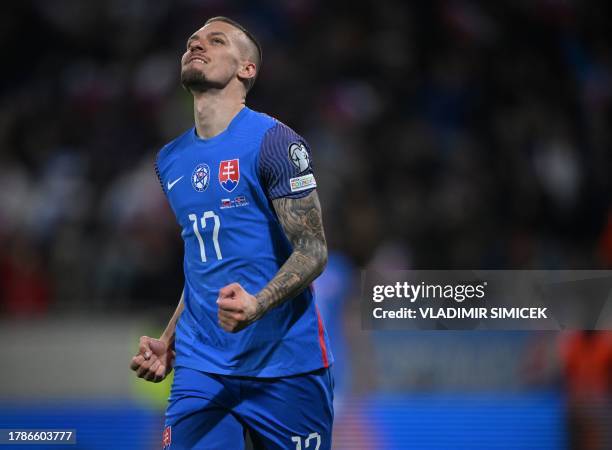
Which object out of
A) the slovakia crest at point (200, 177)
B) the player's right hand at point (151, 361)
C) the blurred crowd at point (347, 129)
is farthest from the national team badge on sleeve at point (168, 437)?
the blurred crowd at point (347, 129)

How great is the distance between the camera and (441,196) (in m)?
8.63

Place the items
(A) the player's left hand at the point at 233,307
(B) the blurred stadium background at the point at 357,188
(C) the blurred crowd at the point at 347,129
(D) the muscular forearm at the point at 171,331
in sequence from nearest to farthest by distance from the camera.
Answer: (A) the player's left hand at the point at 233,307 → (D) the muscular forearm at the point at 171,331 → (B) the blurred stadium background at the point at 357,188 → (C) the blurred crowd at the point at 347,129

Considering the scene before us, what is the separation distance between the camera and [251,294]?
3334mm

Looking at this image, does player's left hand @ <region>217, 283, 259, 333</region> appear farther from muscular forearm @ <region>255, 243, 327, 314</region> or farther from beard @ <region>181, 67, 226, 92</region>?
beard @ <region>181, 67, 226, 92</region>

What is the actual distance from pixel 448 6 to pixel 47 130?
424 cm

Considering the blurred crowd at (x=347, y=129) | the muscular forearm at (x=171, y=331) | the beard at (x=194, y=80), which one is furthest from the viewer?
the blurred crowd at (x=347, y=129)

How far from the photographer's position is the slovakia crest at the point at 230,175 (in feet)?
11.2

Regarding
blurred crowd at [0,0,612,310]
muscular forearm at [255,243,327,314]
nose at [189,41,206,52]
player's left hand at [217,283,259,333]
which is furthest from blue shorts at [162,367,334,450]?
blurred crowd at [0,0,612,310]

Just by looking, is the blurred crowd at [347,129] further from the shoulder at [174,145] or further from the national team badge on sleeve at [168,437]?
the national team badge on sleeve at [168,437]

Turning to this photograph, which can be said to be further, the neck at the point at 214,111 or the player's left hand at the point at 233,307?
the neck at the point at 214,111

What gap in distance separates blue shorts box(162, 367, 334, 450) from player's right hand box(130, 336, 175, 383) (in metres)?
0.14

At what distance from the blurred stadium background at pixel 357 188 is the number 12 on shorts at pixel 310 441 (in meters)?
1.63

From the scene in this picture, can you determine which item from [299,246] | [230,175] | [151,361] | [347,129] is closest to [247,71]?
[230,175]

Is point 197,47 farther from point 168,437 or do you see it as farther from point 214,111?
point 168,437
